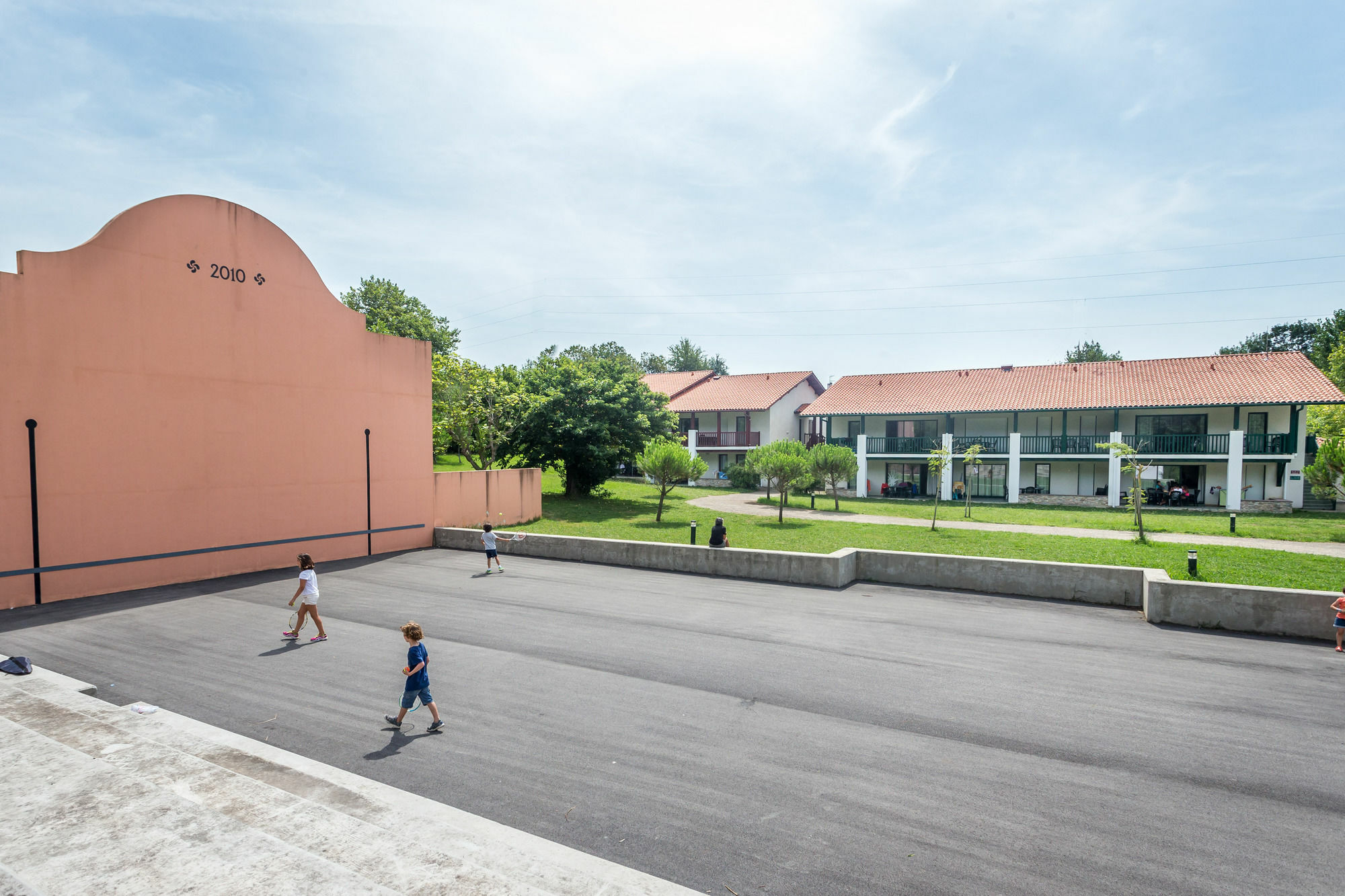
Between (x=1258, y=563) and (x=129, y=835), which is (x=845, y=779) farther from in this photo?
(x=1258, y=563)

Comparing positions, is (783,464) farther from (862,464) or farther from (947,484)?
(947,484)

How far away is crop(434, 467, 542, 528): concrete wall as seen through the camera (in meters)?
22.3

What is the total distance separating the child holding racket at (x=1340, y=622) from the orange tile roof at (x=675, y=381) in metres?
44.4

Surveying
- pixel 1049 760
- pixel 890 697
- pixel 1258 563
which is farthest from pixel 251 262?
pixel 1258 563

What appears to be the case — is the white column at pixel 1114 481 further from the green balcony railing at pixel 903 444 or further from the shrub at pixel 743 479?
the shrub at pixel 743 479

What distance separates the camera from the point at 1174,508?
113ft

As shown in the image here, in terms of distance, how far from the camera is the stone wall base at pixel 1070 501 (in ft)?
121

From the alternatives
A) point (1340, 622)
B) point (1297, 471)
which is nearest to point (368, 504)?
point (1340, 622)

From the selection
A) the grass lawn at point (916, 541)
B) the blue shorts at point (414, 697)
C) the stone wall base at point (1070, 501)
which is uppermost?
the blue shorts at point (414, 697)

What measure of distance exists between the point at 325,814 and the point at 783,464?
77.0ft

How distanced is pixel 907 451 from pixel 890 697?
117 ft

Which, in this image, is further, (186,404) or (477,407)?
(477,407)

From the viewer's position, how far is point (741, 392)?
2003 inches

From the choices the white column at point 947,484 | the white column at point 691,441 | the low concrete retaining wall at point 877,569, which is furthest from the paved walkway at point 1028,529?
the white column at point 691,441
